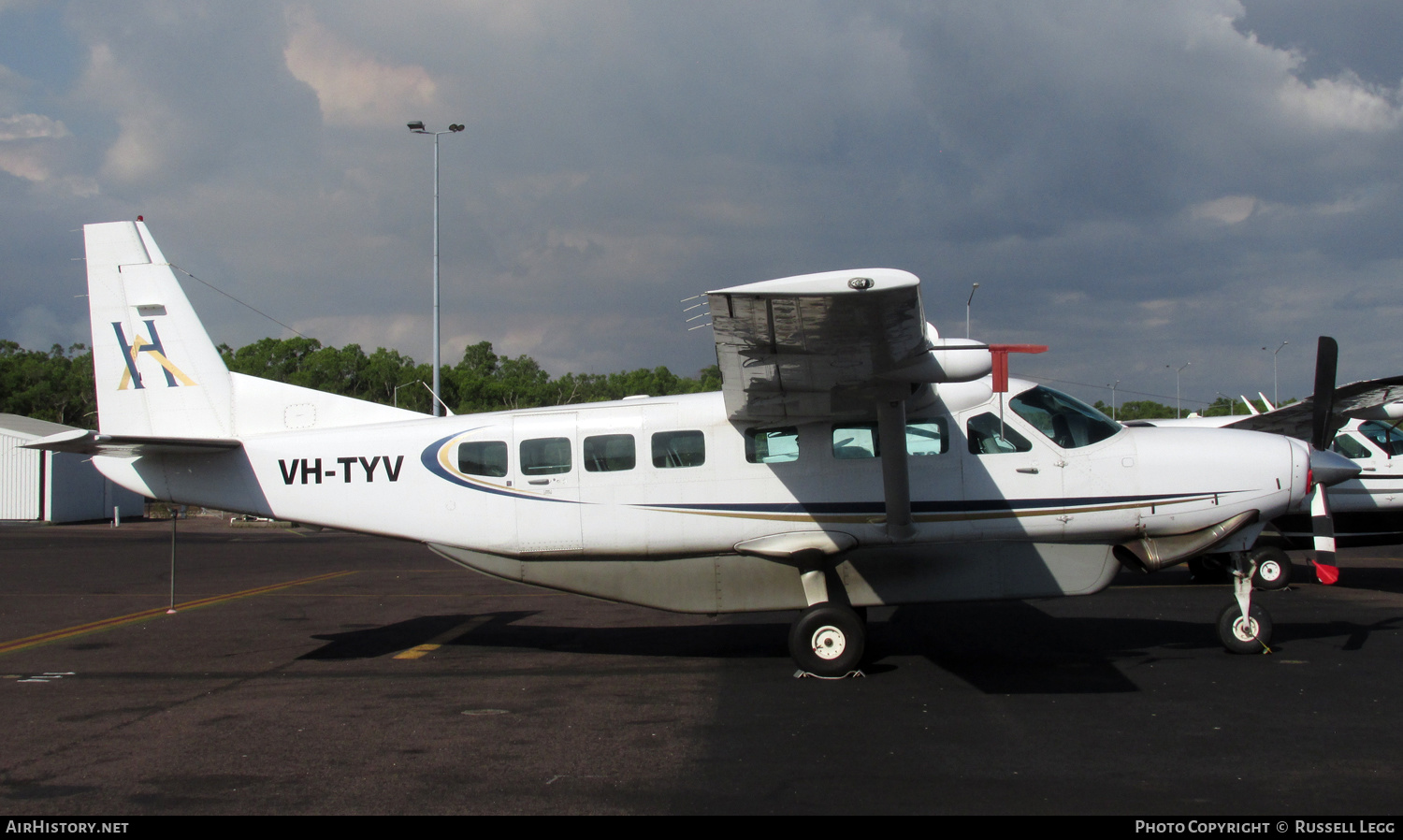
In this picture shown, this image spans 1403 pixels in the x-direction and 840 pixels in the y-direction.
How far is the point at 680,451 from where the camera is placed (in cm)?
871

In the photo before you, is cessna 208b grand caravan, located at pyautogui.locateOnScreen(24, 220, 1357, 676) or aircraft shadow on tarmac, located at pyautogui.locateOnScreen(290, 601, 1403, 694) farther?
cessna 208b grand caravan, located at pyautogui.locateOnScreen(24, 220, 1357, 676)

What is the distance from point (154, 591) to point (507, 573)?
956cm

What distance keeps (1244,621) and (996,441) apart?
9.78ft

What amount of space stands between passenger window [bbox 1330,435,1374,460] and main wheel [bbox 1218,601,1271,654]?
27.0 ft

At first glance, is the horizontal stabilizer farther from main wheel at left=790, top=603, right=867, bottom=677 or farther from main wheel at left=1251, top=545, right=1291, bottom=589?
main wheel at left=1251, top=545, right=1291, bottom=589

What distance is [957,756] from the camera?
18.9ft

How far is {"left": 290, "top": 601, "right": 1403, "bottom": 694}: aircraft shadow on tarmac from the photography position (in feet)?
27.2

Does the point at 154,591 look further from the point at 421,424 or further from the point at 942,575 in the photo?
the point at 942,575

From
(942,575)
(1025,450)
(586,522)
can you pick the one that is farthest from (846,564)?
(586,522)

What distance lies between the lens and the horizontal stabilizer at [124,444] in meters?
8.38

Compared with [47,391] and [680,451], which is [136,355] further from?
[47,391]

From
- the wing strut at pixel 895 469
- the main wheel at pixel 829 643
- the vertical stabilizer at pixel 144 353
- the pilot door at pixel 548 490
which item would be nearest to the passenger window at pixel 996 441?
the wing strut at pixel 895 469

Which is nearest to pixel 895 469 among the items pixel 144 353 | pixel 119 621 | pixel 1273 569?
pixel 144 353

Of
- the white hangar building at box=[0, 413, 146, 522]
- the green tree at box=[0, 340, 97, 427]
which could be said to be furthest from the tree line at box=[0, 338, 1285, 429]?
the white hangar building at box=[0, 413, 146, 522]
